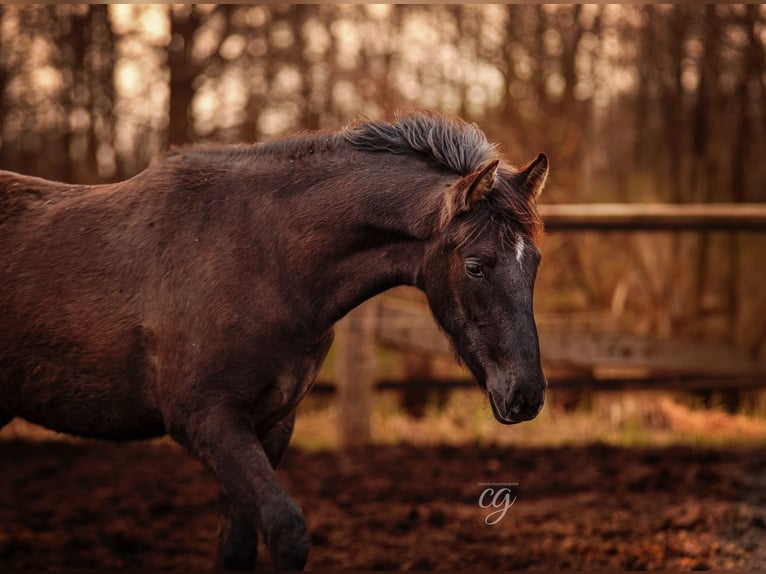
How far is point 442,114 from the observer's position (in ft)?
10.9

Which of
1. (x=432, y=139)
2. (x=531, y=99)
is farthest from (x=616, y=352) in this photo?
(x=432, y=139)

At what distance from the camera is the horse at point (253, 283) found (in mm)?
2842

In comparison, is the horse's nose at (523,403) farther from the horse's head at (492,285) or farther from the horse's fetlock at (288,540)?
the horse's fetlock at (288,540)

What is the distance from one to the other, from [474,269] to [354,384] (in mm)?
4105

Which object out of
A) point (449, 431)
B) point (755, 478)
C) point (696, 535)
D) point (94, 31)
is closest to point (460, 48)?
point (94, 31)

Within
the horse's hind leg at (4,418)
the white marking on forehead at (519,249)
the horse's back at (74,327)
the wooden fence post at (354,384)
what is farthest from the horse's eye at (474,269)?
the wooden fence post at (354,384)

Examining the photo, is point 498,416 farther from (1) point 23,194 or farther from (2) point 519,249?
(1) point 23,194

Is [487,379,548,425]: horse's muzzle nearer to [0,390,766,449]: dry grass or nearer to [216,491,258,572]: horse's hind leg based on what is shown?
[216,491,258,572]: horse's hind leg

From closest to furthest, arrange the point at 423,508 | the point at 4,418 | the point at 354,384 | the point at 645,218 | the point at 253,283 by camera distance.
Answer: the point at 253,283 < the point at 4,418 < the point at 423,508 < the point at 645,218 < the point at 354,384

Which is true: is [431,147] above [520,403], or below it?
above

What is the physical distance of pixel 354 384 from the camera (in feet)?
22.4

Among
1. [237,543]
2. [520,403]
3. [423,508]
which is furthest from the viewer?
[423,508]

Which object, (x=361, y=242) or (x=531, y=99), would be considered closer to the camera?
(x=361, y=242)

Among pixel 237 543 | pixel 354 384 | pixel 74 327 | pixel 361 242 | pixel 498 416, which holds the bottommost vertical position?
pixel 354 384
